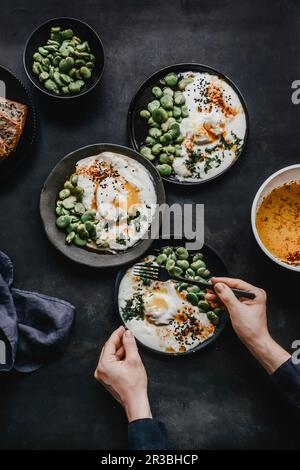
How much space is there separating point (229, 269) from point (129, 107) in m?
0.94

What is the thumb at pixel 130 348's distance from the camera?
2.59m

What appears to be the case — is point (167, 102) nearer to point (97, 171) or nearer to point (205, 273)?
point (97, 171)

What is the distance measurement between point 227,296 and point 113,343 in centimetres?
57

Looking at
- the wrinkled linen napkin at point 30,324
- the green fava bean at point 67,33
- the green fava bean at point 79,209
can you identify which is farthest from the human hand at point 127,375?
the green fava bean at point 67,33

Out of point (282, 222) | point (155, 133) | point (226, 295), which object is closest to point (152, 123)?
point (155, 133)

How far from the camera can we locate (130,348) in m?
2.60

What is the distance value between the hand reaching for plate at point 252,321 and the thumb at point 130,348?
0.42 m

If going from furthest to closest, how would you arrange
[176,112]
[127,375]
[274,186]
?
[176,112], [274,186], [127,375]

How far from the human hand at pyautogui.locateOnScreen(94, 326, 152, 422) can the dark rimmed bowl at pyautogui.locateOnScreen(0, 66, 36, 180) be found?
0.95 meters

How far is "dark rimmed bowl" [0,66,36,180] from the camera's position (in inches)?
108

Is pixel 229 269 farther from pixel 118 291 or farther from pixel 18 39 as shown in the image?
pixel 18 39

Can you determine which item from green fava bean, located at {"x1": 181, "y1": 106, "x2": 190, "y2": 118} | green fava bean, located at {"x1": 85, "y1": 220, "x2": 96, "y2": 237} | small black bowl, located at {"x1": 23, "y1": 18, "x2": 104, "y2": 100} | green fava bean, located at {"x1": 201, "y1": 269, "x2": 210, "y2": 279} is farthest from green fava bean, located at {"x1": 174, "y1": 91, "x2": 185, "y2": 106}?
green fava bean, located at {"x1": 201, "y1": 269, "x2": 210, "y2": 279}

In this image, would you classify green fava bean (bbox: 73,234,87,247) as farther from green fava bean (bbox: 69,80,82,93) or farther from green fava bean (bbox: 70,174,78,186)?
green fava bean (bbox: 69,80,82,93)

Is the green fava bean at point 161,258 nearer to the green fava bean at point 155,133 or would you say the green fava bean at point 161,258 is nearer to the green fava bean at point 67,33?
the green fava bean at point 155,133
